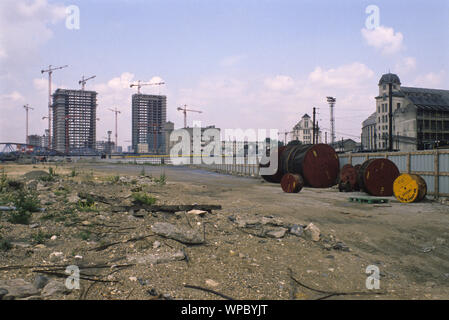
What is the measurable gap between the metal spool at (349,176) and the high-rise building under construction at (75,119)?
145 m

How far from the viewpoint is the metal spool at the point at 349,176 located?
1695 cm

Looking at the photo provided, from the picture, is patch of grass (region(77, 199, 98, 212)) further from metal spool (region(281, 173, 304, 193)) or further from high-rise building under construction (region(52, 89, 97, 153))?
high-rise building under construction (region(52, 89, 97, 153))

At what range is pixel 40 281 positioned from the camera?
4.20 meters

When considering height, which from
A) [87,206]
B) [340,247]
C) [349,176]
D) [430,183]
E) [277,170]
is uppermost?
[277,170]

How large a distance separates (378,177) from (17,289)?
15.7m

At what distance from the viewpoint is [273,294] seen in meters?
4.33

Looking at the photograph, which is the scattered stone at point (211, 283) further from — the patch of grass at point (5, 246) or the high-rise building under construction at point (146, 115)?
the high-rise building under construction at point (146, 115)

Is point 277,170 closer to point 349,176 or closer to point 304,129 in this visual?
point 349,176

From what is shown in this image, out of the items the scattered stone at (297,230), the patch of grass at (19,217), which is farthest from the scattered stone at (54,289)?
the scattered stone at (297,230)

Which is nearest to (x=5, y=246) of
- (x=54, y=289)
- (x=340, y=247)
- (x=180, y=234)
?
(x=54, y=289)
